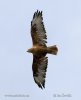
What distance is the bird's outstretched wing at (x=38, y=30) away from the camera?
14.7 metres

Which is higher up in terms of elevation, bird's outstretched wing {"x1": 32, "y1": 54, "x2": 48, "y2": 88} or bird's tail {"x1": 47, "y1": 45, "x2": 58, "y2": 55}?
bird's tail {"x1": 47, "y1": 45, "x2": 58, "y2": 55}

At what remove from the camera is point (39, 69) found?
592 inches

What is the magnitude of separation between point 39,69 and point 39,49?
855 millimetres

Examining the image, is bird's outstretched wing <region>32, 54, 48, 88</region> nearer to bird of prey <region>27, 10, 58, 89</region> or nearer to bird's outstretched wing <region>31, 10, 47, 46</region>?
bird of prey <region>27, 10, 58, 89</region>

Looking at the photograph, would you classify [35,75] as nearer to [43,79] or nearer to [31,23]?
[43,79]

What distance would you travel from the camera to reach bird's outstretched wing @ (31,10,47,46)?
1472cm

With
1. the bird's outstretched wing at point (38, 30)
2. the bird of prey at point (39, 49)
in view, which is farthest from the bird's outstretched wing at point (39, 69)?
the bird's outstretched wing at point (38, 30)

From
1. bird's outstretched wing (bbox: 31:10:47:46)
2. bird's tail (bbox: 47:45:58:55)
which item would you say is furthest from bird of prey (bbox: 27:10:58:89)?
bird's tail (bbox: 47:45:58:55)

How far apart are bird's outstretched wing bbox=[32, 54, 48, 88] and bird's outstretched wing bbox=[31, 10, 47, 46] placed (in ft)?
1.61

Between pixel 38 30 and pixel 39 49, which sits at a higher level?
pixel 38 30

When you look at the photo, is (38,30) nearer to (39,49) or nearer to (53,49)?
(39,49)

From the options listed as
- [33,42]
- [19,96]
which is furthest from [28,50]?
[19,96]

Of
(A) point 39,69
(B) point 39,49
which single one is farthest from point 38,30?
(A) point 39,69

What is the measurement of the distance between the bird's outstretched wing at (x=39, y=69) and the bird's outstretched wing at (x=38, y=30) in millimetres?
491
